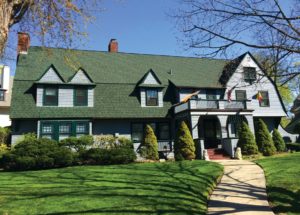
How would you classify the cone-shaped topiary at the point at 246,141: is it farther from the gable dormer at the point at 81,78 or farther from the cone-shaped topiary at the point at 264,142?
the gable dormer at the point at 81,78

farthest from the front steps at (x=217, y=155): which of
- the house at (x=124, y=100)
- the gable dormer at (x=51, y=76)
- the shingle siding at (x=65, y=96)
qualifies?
the gable dormer at (x=51, y=76)

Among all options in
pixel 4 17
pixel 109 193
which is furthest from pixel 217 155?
pixel 4 17

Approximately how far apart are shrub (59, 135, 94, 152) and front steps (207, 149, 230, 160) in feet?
29.6

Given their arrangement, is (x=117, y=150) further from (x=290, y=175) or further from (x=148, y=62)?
(x=148, y=62)

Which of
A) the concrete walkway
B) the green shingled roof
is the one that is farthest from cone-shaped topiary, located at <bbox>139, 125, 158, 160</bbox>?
the concrete walkway

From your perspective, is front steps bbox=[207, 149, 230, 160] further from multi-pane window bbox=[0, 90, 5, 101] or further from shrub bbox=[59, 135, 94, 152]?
multi-pane window bbox=[0, 90, 5, 101]

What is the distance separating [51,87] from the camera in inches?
944

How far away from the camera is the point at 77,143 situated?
21062mm

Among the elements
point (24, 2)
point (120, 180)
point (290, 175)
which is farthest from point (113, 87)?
point (24, 2)

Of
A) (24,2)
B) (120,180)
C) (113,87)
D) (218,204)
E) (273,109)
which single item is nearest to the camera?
(24,2)

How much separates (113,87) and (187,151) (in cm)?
878

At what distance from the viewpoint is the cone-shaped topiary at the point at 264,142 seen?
78.4 feet

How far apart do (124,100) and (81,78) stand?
3.96 meters

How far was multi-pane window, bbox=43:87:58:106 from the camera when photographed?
23694 mm
